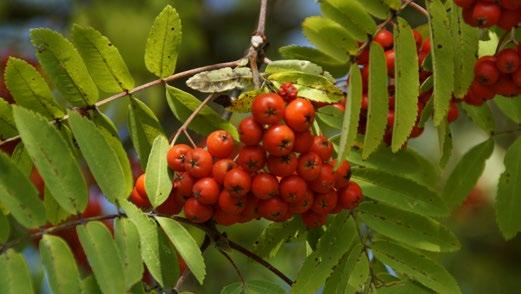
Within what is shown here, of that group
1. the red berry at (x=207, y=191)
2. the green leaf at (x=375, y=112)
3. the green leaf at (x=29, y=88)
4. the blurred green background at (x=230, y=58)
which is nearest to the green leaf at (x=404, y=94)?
the green leaf at (x=375, y=112)

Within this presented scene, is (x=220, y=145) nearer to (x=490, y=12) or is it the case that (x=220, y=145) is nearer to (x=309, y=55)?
(x=309, y=55)

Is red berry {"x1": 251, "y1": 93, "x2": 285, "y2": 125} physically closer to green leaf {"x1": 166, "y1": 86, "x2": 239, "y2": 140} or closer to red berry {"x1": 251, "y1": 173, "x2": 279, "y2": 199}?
red berry {"x1": 251, "y1": 173, "x2": 279, "y2": 199}

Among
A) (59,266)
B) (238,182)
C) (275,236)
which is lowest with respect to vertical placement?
(275,236)

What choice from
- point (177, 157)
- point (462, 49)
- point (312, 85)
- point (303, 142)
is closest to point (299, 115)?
point (303, 142)

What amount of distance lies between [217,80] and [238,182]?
254 mm

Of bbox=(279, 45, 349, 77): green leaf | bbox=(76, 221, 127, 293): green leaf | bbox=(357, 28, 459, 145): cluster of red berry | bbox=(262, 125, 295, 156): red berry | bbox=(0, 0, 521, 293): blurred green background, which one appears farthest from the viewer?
bbox=(0, 0, 521, 293): blurred green background

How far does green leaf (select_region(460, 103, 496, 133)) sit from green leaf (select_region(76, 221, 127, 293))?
1.04m

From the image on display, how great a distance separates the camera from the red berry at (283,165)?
1933mm

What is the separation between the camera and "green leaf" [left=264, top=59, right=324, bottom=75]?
2.09m

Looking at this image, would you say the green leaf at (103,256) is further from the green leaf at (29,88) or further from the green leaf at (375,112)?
the green leaf at (375,112)

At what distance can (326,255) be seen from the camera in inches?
83.0

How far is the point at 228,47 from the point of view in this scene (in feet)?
17.9

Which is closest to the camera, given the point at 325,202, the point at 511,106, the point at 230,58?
the point at 325,202

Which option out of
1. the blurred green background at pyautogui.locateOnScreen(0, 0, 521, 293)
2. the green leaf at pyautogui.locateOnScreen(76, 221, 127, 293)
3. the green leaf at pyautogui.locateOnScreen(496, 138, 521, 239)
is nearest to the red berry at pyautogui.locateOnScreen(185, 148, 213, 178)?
the green leaf at pyautogui.locateOnScreen(76, 221, 127, 293)
